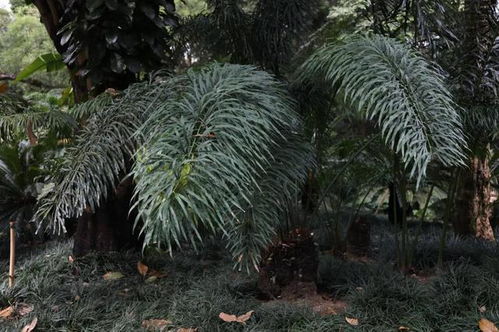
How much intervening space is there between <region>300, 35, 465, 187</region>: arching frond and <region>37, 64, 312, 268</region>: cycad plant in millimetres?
349

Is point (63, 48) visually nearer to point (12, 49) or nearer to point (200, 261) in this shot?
point (200, 261)

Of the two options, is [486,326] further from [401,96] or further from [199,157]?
[199,157]

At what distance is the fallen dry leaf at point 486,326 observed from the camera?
2.16m

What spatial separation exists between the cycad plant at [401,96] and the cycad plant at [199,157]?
0.35 m

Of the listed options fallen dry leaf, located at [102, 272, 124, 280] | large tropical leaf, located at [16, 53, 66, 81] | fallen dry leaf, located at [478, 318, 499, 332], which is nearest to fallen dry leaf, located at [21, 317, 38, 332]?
fallen dry leaf, located at [102, 272, 124, 280]

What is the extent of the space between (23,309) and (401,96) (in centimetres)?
233

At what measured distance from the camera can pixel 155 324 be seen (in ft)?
7.64

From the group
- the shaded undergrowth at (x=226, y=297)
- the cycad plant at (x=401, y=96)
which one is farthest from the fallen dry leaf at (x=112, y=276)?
the cycad plant at (x=401, y=96)

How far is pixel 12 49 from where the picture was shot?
6566mm

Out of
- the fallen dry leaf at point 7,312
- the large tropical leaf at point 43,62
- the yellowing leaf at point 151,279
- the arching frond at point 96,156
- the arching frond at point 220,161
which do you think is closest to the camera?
the arching frond at point 220,161

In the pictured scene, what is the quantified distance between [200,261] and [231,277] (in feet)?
1.94

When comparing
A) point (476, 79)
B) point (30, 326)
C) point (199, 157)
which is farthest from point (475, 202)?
point (30, 326)

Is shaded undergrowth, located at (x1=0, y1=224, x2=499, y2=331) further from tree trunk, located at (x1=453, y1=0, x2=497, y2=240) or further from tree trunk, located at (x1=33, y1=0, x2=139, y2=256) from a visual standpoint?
tree trunk, located at (x1=453, y1=0, x2=497, y2=240)

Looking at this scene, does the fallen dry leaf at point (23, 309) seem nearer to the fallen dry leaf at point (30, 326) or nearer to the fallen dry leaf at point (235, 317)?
the fallen dry leaf at point (30, 326)
